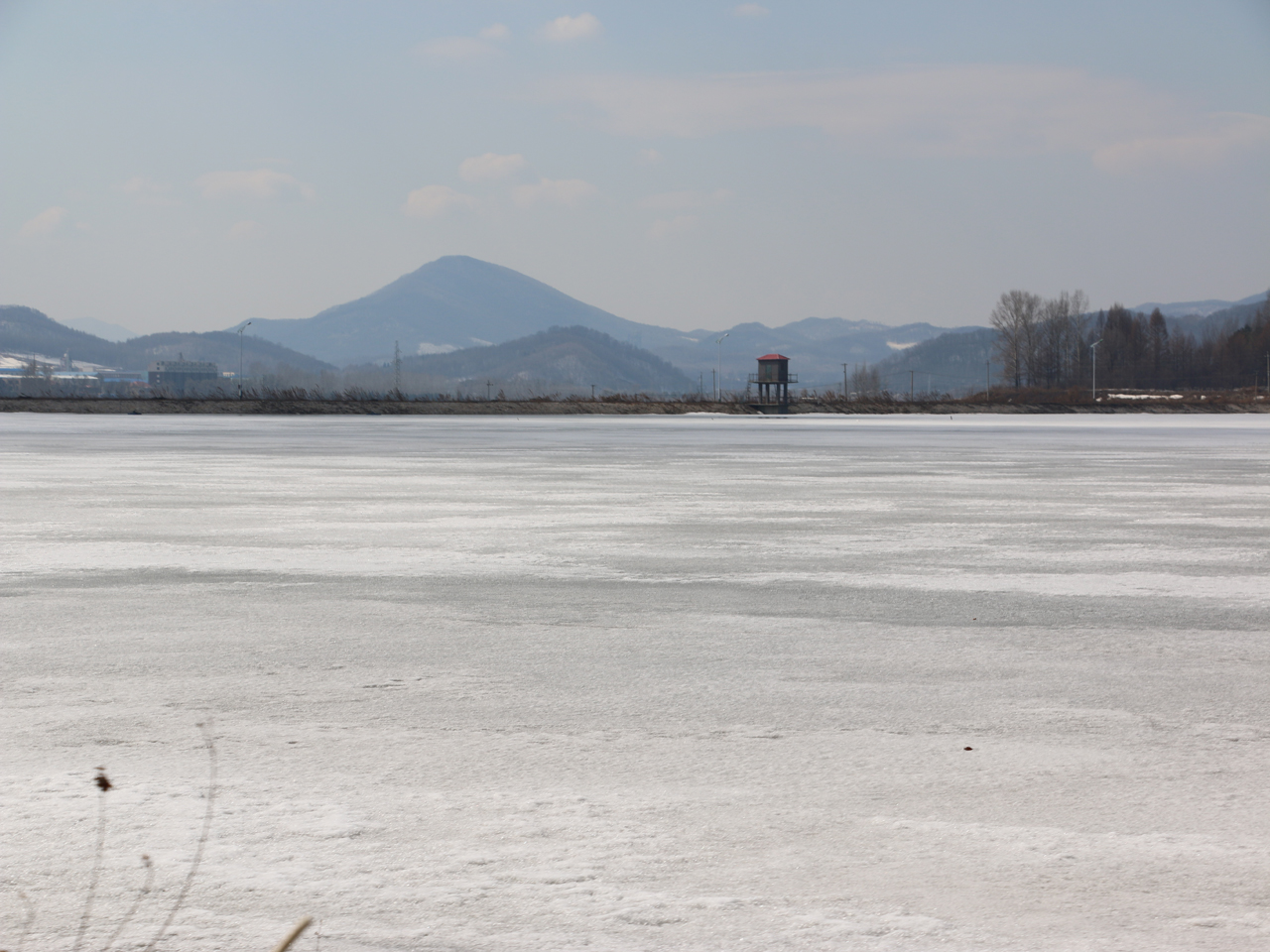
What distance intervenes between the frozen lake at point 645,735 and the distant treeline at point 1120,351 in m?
159

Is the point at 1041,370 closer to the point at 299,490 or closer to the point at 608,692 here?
the point at 299,490

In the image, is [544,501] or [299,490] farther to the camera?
[299,490]

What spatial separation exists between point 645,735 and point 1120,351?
613 ft

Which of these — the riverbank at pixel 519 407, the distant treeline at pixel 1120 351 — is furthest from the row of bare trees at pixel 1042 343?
the riverbank at pixel 519 407

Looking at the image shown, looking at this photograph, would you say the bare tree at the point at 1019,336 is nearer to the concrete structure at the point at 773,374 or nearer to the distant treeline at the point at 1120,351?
the distant treeline at the point at 1120,351

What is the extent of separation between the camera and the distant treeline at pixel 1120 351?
166500 millimetres

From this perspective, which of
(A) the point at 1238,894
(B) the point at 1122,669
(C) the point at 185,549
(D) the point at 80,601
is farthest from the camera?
(C) the point at 185,549

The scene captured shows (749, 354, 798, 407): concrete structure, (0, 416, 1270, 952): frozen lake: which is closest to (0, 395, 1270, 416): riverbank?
(749, 354, 798, 407): concrete structure

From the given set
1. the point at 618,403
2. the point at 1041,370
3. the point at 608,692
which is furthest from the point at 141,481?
the point at 1041,370

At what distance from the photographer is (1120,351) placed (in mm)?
178625

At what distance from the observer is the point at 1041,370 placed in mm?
167125

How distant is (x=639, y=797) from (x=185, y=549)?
8532mm

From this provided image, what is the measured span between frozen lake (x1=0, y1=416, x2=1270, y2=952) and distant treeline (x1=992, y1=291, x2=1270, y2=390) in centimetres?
15944

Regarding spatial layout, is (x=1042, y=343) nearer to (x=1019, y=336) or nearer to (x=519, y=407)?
(x=1019, y=336)
